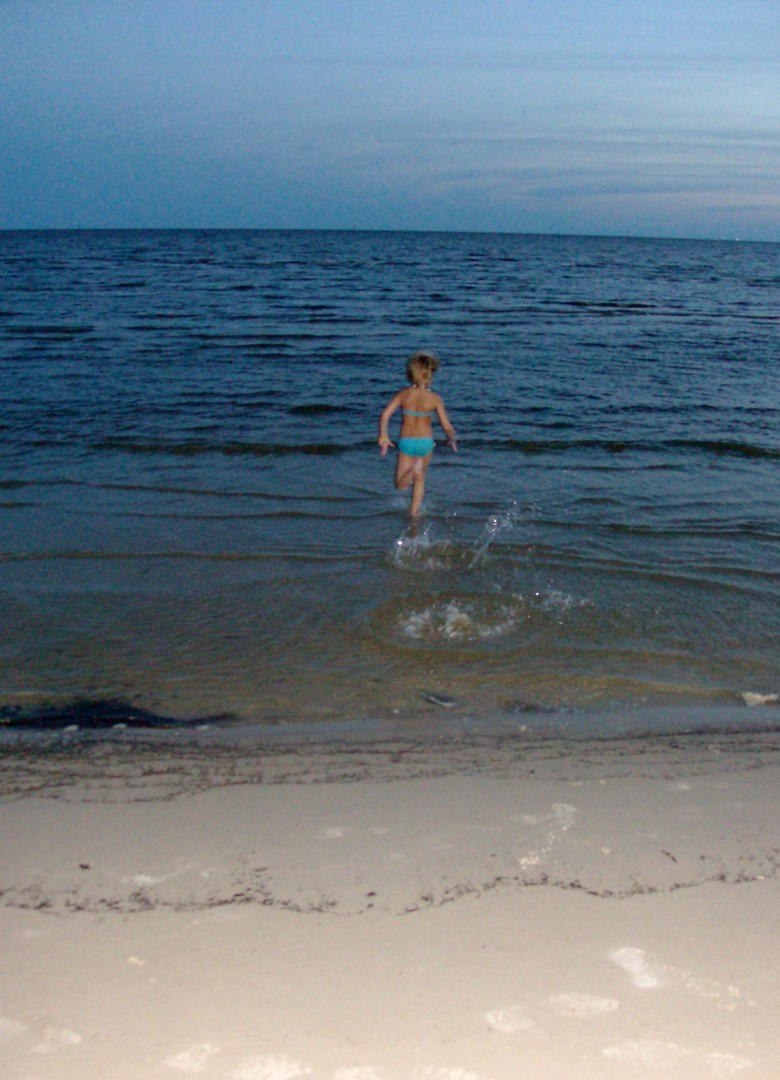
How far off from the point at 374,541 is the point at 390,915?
16.7ft

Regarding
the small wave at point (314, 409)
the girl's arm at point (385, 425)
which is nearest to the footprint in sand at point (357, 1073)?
the girl's arm at point (385, 425)

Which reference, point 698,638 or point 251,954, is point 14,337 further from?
point 251,954

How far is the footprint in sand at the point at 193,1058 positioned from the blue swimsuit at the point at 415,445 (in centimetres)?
667

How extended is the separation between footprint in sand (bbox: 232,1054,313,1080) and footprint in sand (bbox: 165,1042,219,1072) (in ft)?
0.30

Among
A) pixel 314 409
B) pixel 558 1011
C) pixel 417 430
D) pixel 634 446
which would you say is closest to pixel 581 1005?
pixel 558 1011

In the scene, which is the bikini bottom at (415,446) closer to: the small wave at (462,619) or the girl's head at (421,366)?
the girl's head at (421,366)

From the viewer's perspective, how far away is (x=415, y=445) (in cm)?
860

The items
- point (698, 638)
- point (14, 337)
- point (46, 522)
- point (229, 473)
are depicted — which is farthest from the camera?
point (14, 337)

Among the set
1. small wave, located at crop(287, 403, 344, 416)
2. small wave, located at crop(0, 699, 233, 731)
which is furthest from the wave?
small wave, located at crop(0, 699, 233, 731)

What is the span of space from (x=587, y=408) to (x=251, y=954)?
41.4 ft

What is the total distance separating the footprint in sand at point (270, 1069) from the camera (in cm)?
225

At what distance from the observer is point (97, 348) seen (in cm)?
1895

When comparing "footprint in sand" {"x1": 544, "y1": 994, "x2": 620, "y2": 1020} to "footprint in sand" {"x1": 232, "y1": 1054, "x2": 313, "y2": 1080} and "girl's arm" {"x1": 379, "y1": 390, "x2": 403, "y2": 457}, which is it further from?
"girl's arm" {"x1": 379, "y1": 390, "x2": 403, "y2": 457}

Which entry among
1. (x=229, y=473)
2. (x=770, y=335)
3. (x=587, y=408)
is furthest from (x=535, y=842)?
(x=770, y=335)
